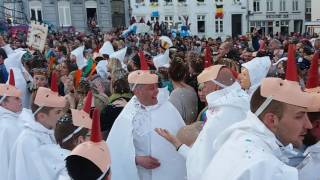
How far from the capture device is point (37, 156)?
4242 millimetres

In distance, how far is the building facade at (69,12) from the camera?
44.1 metres

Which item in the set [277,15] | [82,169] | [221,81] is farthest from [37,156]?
[277,15]

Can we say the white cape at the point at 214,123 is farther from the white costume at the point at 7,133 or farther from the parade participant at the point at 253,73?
the white costume at the point at 7,133

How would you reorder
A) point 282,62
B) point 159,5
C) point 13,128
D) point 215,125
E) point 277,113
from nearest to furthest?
point 277,113
point 215,125
point 13,128
point 282,62
point 159,5

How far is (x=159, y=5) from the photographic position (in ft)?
174

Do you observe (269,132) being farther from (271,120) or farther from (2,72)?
(2,72)

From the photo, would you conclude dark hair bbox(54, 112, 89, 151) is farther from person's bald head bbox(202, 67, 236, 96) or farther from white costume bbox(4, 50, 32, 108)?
white costume bbox(4, 50, 32, 108)

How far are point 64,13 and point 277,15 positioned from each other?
25.7m

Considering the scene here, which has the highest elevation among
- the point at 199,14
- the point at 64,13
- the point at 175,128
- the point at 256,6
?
the point at 256,6

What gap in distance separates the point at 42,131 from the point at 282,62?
4269 mm

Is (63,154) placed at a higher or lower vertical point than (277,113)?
lower

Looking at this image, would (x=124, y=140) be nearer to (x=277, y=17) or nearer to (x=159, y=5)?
Result: (x=159, y=5)

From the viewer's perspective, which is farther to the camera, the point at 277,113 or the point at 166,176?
the point at 166,176

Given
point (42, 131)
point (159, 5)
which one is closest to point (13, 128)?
point (42, 131)
